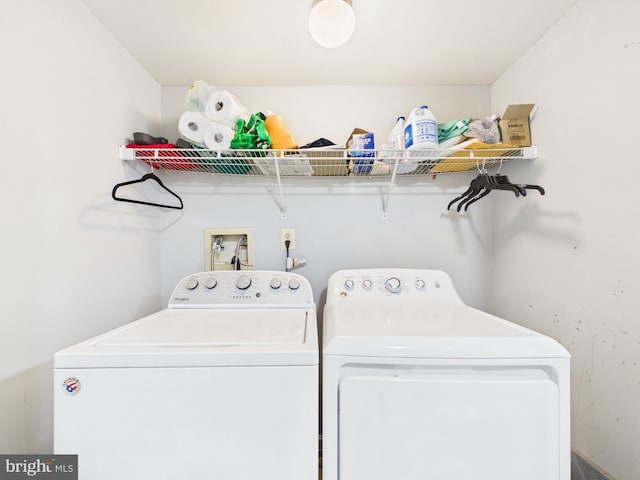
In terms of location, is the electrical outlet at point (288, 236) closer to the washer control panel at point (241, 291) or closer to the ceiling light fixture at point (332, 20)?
the washer control panel at point (241, 291)

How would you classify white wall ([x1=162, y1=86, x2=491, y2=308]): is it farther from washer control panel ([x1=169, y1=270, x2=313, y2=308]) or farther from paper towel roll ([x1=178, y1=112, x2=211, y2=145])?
paper towel roll ([x1=178, y1=112, x2=211, y2=145])

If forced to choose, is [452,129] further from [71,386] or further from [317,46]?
[71,386]

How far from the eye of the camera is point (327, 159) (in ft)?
3.96

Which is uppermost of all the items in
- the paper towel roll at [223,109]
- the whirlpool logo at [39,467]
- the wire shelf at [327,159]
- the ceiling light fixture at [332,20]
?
the ceiling light fixture at [332,20]

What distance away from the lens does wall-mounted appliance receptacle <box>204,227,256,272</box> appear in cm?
148

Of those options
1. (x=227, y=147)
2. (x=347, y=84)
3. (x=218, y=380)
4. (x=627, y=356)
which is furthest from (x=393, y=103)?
(x=218, y=380)

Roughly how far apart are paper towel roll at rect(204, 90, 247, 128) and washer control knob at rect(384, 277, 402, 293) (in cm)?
105

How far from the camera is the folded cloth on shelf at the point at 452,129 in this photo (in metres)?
1.17

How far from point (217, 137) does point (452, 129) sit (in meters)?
1.09

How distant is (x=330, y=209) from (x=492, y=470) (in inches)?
47.7

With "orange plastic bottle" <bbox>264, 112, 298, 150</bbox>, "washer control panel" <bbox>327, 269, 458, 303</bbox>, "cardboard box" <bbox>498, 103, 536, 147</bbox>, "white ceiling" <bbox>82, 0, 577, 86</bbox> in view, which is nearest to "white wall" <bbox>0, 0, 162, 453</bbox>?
"white ceiling" <bbox>82, 0, 577, 86</bbox>

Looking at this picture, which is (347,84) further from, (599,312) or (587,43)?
(599,312)

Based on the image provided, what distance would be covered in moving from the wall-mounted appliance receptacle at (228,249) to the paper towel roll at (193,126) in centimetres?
53

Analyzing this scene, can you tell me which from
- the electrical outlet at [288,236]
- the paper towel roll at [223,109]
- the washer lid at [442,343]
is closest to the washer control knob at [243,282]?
the electrical outlet at [288,236]
